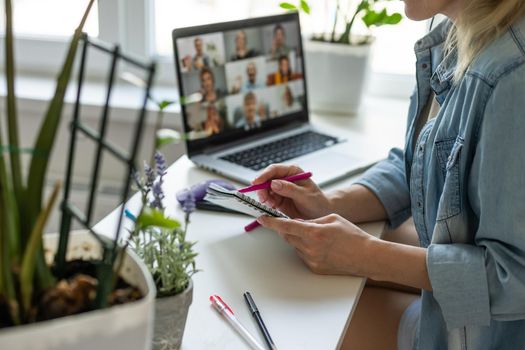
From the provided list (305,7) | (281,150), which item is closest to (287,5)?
(305,7)

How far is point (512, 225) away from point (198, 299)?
0.41 m

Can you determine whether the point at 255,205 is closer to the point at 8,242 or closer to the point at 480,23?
the point at 480,23


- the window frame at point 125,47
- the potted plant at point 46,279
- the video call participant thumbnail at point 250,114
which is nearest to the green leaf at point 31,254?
the potted plant at point 46,279

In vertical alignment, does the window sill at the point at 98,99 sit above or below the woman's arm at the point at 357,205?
above

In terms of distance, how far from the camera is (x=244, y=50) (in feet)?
5.00

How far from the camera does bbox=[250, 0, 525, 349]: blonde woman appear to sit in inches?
36.9

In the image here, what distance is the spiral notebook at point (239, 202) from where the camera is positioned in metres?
1.05

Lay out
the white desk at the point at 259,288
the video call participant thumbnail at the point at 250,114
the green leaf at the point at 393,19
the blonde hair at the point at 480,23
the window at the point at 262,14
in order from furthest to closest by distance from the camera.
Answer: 1. the window at the point at 262,14
2. the green leaf at the point at 393,19
3. the video call participant thumbnail at the point at 250,114
4. the blonde hair at the point at 480,23
5. the white desk at the point at 259,288

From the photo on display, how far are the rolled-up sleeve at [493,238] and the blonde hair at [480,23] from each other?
0.09 metres

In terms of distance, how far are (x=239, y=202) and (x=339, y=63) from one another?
0.78 metres

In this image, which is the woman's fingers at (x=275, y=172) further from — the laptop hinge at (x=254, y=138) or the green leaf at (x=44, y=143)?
the green leaf at (x=44, y=143)

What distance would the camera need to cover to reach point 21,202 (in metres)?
0.60

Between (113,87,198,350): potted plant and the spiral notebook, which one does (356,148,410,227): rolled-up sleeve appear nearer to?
the spiral notebook

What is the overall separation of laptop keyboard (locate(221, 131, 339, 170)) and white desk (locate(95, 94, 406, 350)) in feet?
0.57
